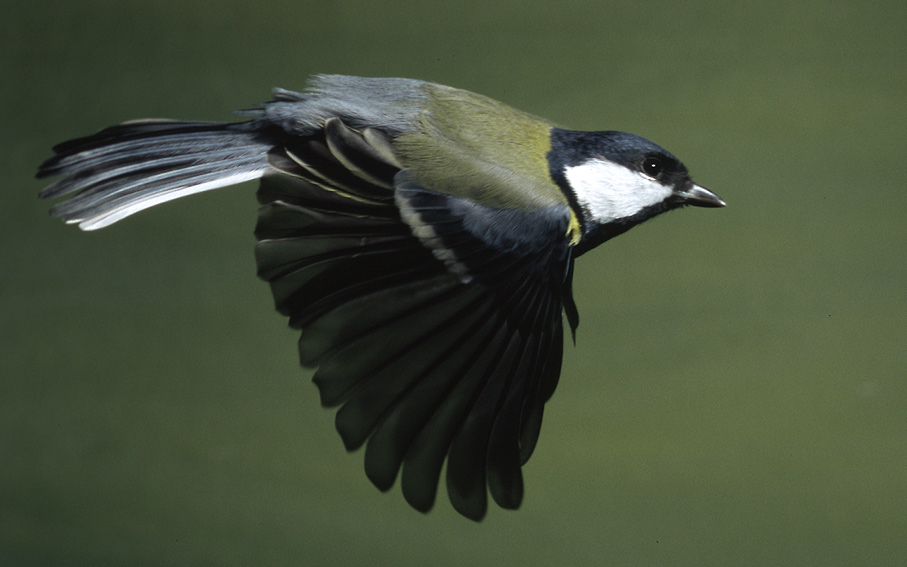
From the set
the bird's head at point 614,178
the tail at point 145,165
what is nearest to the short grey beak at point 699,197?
the bird's head at point 614,178

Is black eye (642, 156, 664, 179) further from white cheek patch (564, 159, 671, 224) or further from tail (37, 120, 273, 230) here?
tail (37, 120, 273, 230)

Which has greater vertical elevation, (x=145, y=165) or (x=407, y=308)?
(x=145, y=165)

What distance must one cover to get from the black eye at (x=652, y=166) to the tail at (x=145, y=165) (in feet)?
0.80

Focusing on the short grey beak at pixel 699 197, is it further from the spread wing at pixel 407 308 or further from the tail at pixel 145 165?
the tail at pixel 145 165

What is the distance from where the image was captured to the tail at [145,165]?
1.57 feet

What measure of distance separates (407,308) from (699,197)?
0.23 m

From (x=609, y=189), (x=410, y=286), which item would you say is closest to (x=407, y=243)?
(x=410, y=286)

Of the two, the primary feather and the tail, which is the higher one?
the tail

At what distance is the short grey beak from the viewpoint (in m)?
0.53

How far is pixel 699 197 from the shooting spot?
535 millimetres

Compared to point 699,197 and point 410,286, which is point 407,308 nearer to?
point 410,286

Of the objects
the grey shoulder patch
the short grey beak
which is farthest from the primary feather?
the short grey beak

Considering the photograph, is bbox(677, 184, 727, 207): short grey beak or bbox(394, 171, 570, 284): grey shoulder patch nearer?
bbox(394, 171, 570, 284): grey shoulder patch

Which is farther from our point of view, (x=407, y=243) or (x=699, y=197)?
(x=699, y=197)
